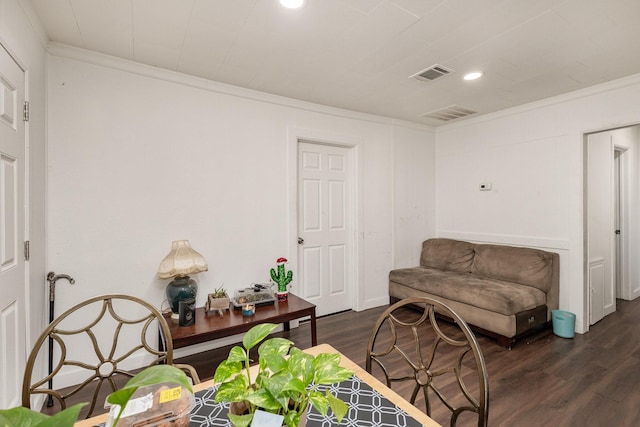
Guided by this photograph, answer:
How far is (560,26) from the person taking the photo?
2.04 m

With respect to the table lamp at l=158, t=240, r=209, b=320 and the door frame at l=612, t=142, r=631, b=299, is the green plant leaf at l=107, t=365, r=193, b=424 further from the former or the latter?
the door frame at l=612, t=142, r=631, b=299

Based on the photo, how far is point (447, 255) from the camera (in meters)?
4.04

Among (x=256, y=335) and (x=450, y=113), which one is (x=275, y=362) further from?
(x=450, y=113)

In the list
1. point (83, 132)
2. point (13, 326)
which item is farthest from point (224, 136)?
point (13, 326)

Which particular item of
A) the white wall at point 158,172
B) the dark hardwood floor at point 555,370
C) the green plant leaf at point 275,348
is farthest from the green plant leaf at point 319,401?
the white wall at point 158,172

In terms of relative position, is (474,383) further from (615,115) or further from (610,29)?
(615,115)

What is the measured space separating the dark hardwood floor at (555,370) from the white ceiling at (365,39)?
247 cm

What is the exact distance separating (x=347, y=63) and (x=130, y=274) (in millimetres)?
2473

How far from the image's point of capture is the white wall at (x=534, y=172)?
10.2 feet

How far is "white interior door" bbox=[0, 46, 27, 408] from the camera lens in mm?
1499

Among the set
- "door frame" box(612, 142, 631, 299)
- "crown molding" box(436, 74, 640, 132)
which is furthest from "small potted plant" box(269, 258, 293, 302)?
"door frame" box(612, 142, 631, 299)

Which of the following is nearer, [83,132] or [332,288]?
[83,132]

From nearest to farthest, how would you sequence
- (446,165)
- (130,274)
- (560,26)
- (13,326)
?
(13,326), (560,26), (130,274), (446,165)

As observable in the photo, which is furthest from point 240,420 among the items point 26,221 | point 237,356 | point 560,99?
point 560,99
